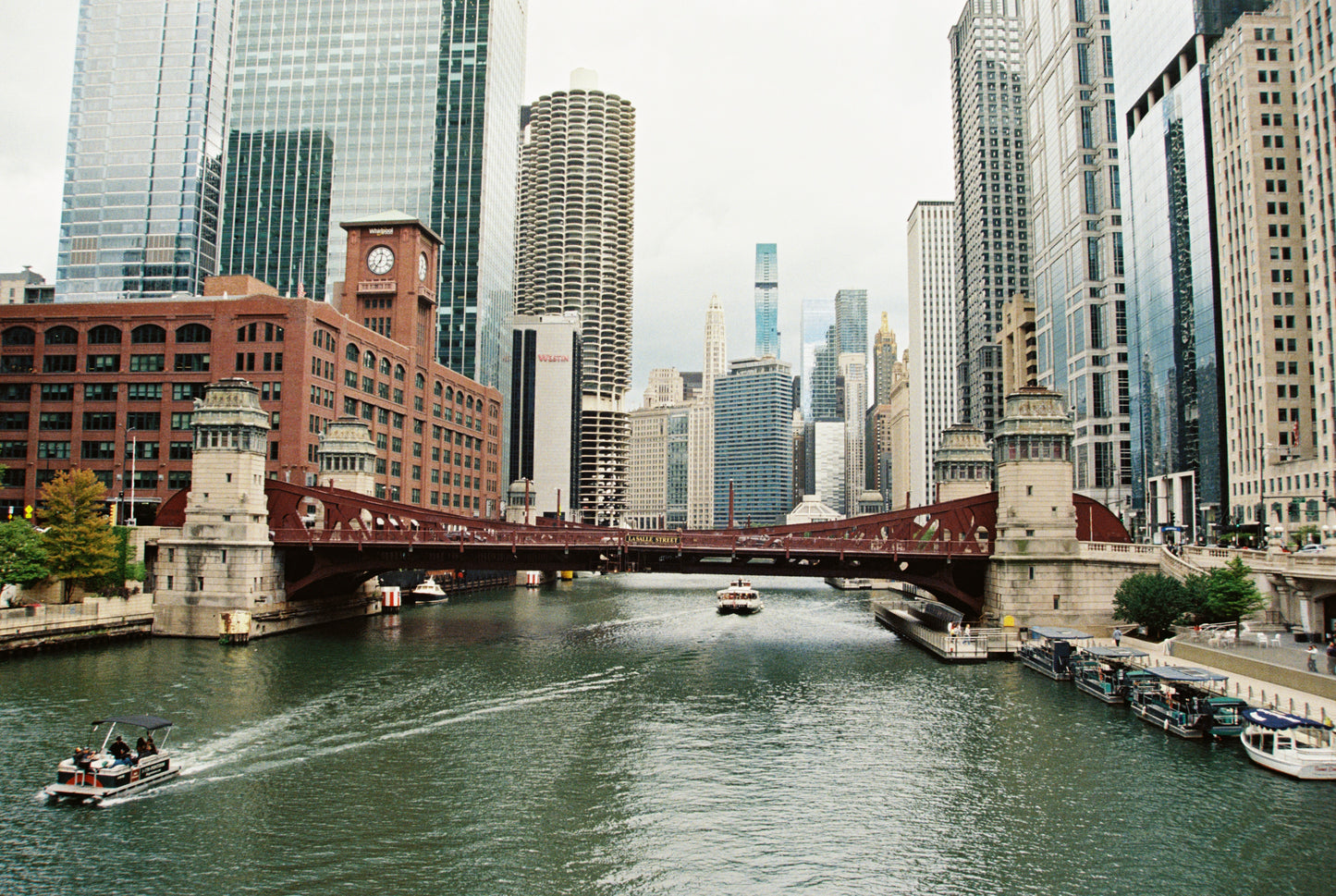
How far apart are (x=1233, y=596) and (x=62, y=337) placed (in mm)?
112017

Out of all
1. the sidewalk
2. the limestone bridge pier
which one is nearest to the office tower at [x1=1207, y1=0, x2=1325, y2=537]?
the limestone bridge pier

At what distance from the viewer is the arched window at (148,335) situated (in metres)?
99.7

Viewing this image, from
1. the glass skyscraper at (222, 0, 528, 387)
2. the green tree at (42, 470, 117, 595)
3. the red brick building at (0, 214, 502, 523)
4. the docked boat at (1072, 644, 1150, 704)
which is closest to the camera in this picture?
the docked boat at (1072, 644, 1150, 704)

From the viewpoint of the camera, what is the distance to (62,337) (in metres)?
100

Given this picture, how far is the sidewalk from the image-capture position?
40219 mm

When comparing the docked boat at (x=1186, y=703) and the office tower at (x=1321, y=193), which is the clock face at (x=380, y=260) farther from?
the docked boat at (x=1186, y=703)

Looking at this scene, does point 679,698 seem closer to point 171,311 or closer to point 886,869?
point 886,869

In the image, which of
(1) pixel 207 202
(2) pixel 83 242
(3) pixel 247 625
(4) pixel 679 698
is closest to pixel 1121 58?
(4) pixel 679 698

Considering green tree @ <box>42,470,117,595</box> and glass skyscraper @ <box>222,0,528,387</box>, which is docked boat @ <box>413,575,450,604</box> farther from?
glass skyscraper @ <box>222,0,528,387</box>

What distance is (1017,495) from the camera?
216 feet

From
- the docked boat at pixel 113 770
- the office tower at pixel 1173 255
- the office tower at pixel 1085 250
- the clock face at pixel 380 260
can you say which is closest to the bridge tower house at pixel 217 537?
the docked boat at pixel 113 770

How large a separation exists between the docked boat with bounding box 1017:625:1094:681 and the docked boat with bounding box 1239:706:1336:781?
16187mm

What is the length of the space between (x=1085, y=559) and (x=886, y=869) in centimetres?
4419

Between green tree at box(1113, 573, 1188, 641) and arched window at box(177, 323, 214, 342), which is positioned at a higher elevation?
arched window at box(177, 323, 214, 342)
